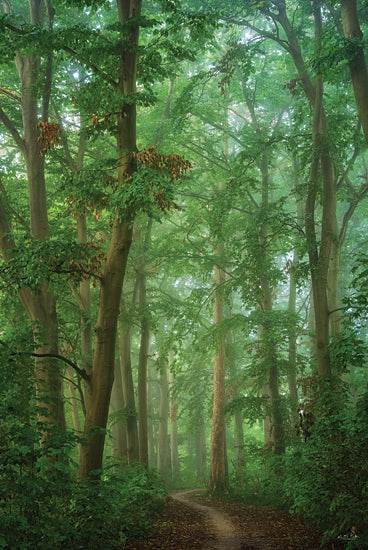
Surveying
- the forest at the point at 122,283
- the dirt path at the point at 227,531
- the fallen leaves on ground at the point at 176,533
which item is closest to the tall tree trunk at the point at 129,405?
the forest at the point at 122,283

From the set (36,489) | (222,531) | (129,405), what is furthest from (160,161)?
(129,405)

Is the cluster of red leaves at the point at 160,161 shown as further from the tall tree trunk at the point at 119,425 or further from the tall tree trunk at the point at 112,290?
the tall tree trunk at the point at 119,425

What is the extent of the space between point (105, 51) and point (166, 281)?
2066cm

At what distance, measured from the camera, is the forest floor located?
7.26 meters

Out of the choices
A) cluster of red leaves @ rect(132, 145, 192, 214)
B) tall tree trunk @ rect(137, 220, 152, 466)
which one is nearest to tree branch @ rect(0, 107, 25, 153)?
cluster of red leaves @ rect(132, 145, 192, 214)

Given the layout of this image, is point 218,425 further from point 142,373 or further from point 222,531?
point 222,531

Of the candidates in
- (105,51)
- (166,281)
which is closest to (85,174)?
(105,51)

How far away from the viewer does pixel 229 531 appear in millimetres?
8969

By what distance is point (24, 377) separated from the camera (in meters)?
5.48

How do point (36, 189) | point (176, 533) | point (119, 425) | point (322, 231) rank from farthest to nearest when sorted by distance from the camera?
1. point (119, 425)
2. point (322, 231)
3. point (36, 189)
4. point (176, 533)

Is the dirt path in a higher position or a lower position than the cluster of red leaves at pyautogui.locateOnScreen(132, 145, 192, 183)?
lower

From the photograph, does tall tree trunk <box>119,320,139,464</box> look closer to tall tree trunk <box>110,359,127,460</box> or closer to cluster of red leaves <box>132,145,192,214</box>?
tall tree trunk <box>110,359,127,460</box>

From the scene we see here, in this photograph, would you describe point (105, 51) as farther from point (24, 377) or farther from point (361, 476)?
point (361, 476)

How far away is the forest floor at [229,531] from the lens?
7.26 m
